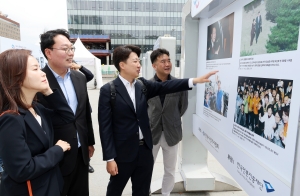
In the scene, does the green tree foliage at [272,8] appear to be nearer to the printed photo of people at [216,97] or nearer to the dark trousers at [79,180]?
the printed photo of people at [216,97]

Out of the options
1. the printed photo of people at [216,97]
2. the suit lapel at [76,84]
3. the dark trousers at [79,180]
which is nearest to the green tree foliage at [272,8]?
the printed photo of people at [216,97]

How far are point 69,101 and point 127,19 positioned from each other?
55.2 metres

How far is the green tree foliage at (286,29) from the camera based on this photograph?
1044 millimetres

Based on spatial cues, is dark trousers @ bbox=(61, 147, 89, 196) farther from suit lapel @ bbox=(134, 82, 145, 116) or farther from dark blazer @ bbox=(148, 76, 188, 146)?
dark blazer @ bbox=(148, 76, 188, 146)

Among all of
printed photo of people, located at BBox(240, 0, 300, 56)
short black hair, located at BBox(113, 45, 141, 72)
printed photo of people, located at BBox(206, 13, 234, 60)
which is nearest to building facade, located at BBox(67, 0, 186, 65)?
printed photo of people, located at BBox(206, 13, 234, 60)

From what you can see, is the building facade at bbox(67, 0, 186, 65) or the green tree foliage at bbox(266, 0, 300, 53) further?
the building facade at bbox(67, 0, 186, 65)

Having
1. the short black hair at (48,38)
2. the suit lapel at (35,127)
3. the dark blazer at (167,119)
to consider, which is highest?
→ the short black hair at (48,38)

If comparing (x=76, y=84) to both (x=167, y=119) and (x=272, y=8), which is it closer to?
(x=167, y=119)

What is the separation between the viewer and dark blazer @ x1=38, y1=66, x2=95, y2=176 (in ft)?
5.86

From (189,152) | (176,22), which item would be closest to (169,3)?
(176,22)

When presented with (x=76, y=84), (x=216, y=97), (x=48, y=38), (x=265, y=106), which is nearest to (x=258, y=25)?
(x=265, y=106)

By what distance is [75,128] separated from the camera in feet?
6.10

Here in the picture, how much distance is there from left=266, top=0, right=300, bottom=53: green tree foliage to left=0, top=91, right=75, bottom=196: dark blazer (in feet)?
4.65

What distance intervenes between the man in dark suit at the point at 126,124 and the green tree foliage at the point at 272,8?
30.1 inches
